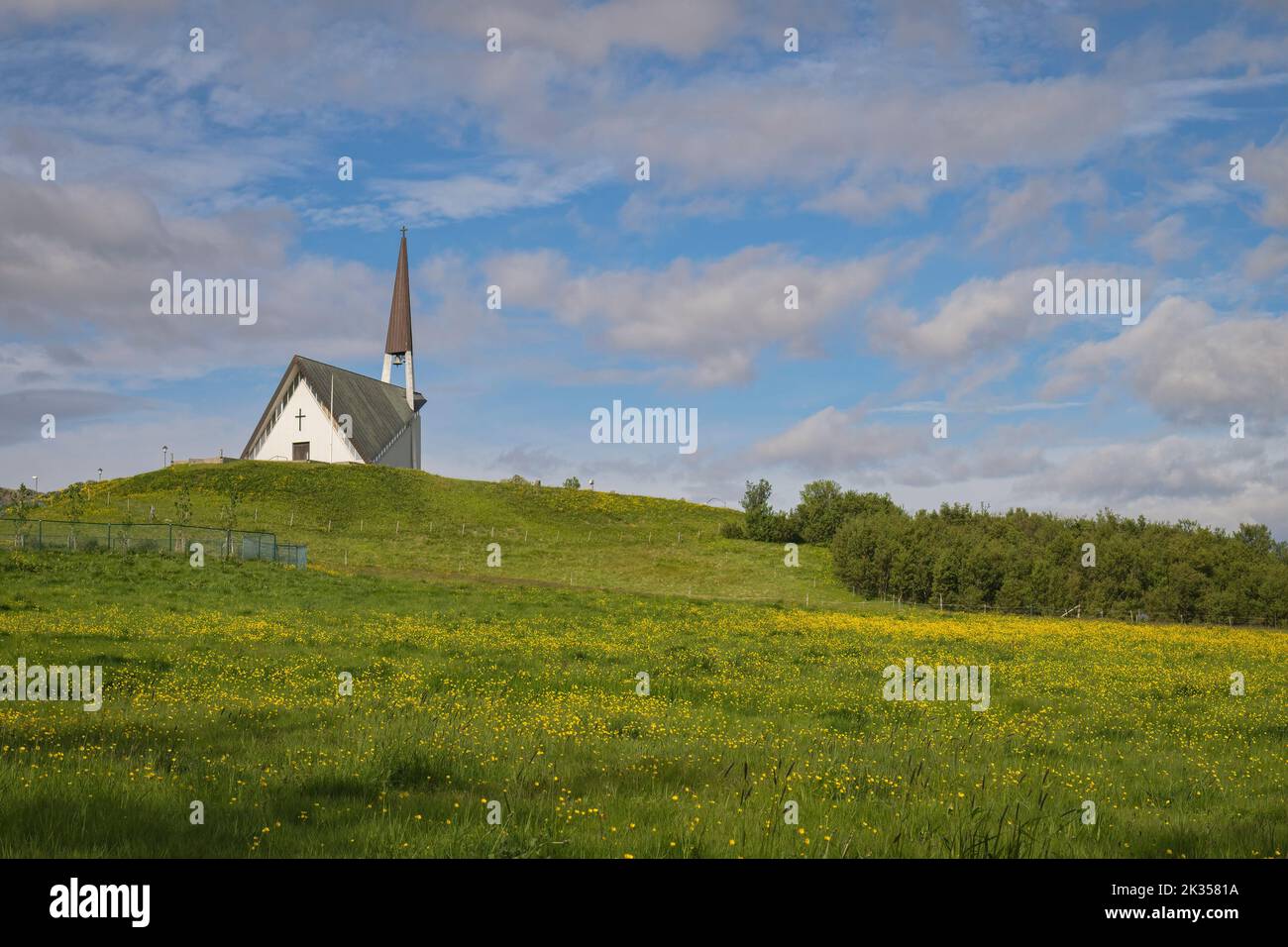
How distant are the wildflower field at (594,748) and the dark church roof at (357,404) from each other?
288ft

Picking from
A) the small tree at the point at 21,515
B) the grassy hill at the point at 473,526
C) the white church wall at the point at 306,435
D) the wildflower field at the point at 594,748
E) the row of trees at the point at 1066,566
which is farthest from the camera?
the white church wall at the point at 306,435

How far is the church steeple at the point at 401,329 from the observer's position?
440 ft

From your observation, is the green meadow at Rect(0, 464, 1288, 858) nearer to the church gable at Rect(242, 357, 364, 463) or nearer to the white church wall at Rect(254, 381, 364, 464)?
the white church wall at Rect(254, 381, 364, 464)

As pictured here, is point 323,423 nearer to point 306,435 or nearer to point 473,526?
point 306,435

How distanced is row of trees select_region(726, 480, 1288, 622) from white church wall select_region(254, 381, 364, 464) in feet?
217

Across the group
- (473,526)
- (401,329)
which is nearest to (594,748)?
(473,526)

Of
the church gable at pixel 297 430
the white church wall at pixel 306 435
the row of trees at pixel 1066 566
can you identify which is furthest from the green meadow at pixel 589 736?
the church gable at pixel 297 430

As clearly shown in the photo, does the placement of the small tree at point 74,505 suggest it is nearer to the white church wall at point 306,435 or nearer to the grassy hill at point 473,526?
the grassy hill at point 473,526

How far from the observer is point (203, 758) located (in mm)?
9172

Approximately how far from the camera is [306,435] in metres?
111

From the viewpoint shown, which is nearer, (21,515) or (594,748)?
(594,748)

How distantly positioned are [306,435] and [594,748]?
109 m

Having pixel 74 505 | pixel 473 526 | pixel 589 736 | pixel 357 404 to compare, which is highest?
pixel 357 404
